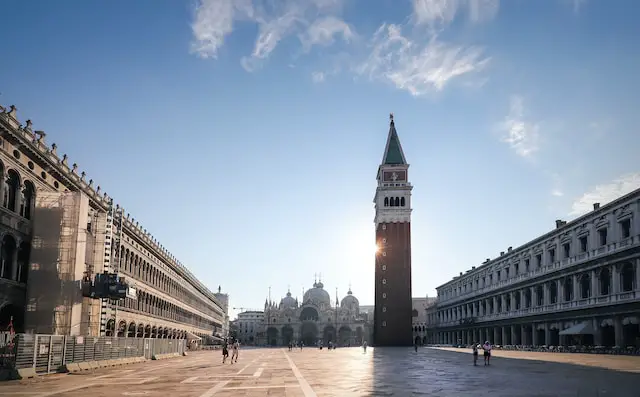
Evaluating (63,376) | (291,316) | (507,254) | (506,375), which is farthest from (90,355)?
Result: (291,316)

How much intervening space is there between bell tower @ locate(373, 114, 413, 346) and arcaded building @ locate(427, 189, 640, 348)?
12.8m

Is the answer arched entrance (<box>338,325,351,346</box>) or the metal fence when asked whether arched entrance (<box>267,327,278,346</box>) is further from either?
the metal fence

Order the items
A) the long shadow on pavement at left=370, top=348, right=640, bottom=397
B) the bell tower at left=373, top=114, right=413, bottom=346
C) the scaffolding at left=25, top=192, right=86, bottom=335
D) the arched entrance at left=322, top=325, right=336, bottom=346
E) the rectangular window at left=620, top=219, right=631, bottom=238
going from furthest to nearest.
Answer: the arched entrance at left=322, top=325, right=336, bottom=346 < the bell tower at left=373, top=114, right=413, bottom=346 < the rectangular window at left=620, top=219, right=631, bottom=238 < the scaffolding at left=25, top=192, right=86, bottom=335 < the long shadow on pavement at left=370, top=348, right=640, bottom=397

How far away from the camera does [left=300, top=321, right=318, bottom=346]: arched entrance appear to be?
544 feet

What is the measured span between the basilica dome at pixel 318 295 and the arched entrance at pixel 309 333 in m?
9.79

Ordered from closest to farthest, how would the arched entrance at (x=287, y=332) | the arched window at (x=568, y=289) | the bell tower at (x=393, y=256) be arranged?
1. the arched window at (x=568, y=289)
2. the bell tower at (x=393, y=256)
3. the arched entrance at (x=287, y=332)

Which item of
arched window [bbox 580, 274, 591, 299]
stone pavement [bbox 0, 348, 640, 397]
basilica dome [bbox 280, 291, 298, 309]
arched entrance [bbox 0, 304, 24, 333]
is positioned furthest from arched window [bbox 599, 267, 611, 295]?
basilica dome [bbox 280, 291, 298, 309]

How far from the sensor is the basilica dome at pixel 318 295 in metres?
177

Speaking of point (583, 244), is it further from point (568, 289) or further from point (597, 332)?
point (597, 332)

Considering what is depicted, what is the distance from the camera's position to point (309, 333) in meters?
166

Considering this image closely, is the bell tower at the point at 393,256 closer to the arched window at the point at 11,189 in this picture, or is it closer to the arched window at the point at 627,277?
the arched window at the point at 627,277

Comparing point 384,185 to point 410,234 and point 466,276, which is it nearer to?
point 410,234

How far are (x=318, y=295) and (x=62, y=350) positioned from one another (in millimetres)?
149678

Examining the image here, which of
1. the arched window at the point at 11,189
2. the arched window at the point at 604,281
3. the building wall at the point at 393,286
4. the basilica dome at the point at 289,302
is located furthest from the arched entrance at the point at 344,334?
the arched window at the point at 11,189
